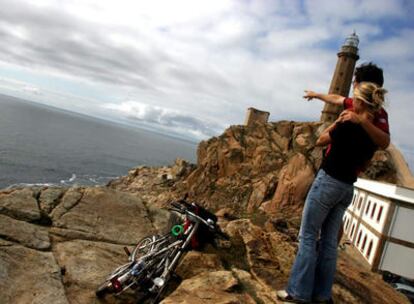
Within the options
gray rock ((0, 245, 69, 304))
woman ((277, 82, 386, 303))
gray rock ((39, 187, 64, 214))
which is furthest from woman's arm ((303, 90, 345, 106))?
gray rock ((39, 187, 64, 214))

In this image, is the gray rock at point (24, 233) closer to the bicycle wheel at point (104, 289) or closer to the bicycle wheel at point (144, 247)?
the bicycle wheel at point (104, 289)

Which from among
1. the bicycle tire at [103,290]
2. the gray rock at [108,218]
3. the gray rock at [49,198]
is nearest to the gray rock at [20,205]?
the gray rock at [49,198]

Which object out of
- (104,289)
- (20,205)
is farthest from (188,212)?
(20,205)

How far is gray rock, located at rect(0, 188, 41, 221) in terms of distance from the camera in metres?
8.37

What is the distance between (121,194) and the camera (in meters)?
10.9

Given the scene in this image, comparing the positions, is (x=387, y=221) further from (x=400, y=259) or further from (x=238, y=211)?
(x=238, y=211)

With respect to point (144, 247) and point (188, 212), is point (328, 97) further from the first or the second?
point (144, 247)

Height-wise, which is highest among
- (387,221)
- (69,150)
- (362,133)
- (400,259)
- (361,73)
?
(361,73)

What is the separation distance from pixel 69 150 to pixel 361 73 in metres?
128

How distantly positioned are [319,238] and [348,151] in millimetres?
1443

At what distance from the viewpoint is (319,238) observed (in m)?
5.55

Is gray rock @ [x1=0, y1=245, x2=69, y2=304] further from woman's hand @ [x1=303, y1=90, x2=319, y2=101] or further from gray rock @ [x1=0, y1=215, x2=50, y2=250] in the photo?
woman's hand @ [x1=303, y1=90, x2=319, y2=101]

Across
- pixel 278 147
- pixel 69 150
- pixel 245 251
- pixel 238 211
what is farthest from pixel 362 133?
pixel 69 150

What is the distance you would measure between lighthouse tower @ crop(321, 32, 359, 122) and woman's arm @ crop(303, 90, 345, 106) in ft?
196
